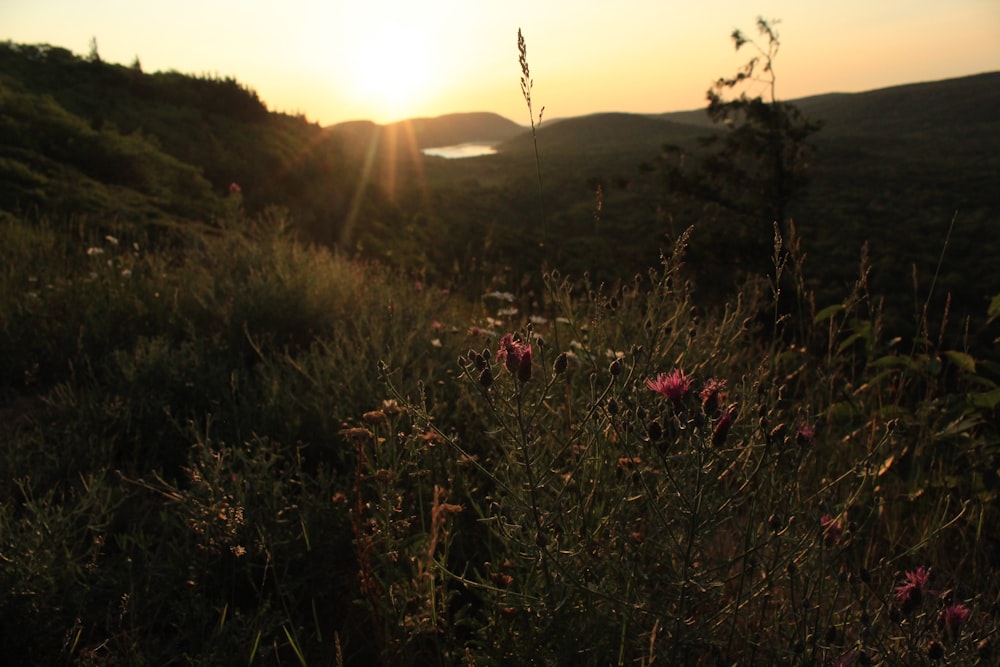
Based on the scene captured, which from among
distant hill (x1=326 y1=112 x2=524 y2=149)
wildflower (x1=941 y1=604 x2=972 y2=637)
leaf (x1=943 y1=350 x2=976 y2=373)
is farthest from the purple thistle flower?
distant hill (x1=326 y1=112 x2=524 y2=149)

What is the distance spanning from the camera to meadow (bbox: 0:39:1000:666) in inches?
51.1

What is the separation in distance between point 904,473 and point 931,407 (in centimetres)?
34

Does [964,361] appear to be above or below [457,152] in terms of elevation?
below

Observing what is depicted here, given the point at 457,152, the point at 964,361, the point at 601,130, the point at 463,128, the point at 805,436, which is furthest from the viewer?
the point at 463,128

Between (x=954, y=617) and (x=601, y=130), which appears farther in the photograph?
(x=601, y=130)

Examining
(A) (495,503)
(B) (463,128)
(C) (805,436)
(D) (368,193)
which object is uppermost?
(B) (463,128)

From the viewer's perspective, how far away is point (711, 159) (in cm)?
1686

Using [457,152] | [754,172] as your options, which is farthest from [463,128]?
[754,172]

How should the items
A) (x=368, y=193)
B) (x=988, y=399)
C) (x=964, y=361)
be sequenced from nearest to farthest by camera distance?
(x=988, y=399) < (x=964, y=361) < (x=368, y=193)

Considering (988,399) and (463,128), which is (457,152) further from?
(988,399)

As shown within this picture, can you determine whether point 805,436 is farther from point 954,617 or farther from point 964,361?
point 964,361

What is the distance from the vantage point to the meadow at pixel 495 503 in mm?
1297

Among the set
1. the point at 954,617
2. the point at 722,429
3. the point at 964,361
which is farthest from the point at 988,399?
the point at 722,429

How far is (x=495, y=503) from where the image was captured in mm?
1303
